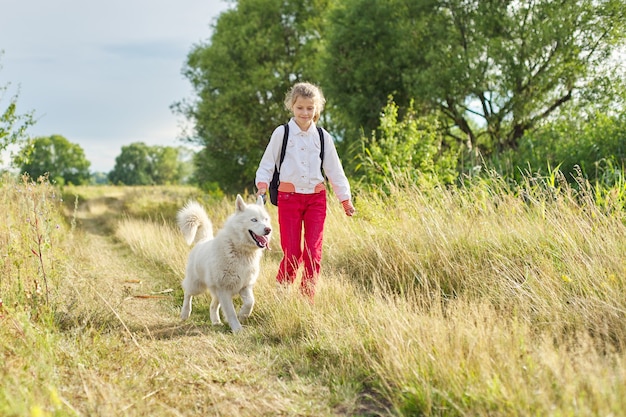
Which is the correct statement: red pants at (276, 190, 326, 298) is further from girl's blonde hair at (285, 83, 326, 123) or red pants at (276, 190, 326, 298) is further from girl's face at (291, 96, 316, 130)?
girl's blonde hair at (285, 83, 326, 123)

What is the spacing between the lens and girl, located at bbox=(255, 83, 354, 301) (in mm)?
5148

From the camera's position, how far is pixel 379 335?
362 centimetres

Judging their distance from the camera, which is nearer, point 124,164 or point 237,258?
point 237,258

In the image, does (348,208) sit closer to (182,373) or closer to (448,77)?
(182,373)

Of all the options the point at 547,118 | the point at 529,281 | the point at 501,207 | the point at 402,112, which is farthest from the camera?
the point at 402,112

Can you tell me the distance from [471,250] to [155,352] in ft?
10.9

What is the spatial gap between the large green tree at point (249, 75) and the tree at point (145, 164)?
6670cm

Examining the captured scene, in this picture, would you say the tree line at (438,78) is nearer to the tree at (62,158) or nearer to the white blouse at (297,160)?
the white blouse at (297,160)

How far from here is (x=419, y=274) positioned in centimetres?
538

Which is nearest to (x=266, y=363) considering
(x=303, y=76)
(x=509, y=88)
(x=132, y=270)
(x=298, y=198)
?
(x=298, y=198)

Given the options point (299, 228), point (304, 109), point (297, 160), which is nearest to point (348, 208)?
point (299, 228)

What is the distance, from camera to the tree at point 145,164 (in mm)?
90188

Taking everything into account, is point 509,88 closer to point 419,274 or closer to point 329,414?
point 419,274

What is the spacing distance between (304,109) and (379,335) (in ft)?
8.13
